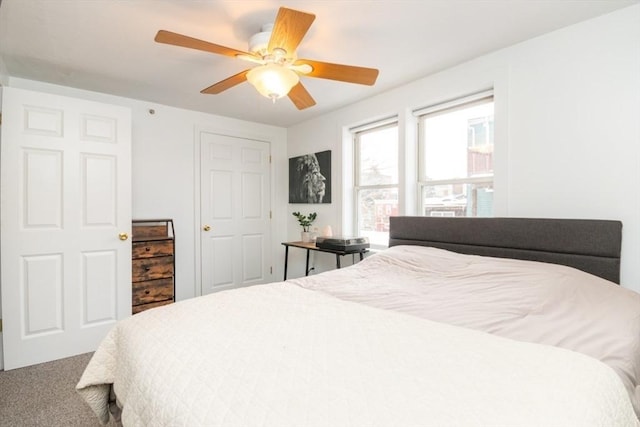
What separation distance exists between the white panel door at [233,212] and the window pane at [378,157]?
1422 millimetres

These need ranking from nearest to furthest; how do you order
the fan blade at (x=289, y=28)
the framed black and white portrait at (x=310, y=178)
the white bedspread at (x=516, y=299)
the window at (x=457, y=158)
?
the white bedspread at (x=516, y=299), the fan blade at (x=289, y=28), the window at (x=457, y=158), the framed black and white portrait at (x=310, y=178)

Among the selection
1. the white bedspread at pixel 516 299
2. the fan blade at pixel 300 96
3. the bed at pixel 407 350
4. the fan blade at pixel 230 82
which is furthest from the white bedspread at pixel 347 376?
the fan blade at pixel 300 96

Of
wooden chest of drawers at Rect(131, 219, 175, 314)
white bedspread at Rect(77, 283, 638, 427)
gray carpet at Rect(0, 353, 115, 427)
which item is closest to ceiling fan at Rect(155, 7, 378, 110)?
white bedspread at Rect(77, 283, 638, 427)

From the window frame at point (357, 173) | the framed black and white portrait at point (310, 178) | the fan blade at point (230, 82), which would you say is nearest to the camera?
the fan blade at point (230, 82)

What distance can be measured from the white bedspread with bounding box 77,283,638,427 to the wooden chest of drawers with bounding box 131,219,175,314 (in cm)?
176

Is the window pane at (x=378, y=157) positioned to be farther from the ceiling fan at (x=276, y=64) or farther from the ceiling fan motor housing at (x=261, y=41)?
the ceiling fan motor housing at (x=261, y=41)

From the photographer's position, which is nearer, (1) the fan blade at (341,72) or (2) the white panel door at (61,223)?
(1) the fan blade at (341,72)

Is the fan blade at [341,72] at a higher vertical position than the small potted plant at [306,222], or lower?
higher

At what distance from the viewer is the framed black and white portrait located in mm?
3799

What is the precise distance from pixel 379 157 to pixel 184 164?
2.23 meters

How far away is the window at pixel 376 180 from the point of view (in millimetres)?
3271

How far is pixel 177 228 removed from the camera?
11.8 feet

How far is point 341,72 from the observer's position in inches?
72.9

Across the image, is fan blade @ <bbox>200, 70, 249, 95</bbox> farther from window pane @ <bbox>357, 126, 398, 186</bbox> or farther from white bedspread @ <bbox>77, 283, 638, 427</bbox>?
window pane @ <bbox>357, 126, 398, 186</bbox>
